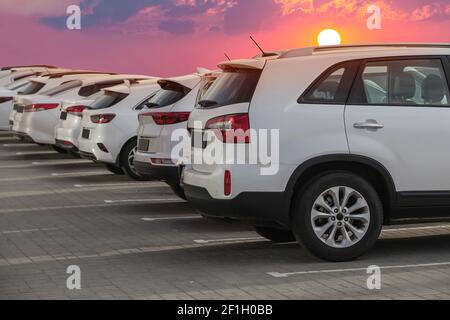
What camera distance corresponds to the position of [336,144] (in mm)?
9578

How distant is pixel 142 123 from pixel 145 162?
2.08 ft

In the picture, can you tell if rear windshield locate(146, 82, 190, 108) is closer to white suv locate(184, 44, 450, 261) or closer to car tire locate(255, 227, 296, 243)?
car tire locate(255, 227, 296, 243)

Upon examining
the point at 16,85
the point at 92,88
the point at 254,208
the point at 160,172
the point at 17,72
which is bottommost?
the point at 254,208

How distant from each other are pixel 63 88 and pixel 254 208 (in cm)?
1363

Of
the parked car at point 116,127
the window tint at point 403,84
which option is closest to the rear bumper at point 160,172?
the parked car at point 116,127

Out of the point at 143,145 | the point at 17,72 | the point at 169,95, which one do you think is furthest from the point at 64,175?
the point at 17,72

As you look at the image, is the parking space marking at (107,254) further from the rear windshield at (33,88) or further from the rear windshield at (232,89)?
the rear windshield at (33,88)

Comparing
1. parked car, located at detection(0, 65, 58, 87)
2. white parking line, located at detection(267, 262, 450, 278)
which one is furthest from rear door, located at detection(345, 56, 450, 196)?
parked car, located at detection(0, 65, 58, 87)

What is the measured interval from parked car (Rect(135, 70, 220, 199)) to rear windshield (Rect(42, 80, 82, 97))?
8.64 metres

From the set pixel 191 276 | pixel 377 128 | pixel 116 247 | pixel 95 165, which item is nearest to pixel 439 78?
pixel 377 128

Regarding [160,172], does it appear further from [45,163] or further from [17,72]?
[17,72]

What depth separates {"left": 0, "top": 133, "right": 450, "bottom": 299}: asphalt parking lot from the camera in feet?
28.2

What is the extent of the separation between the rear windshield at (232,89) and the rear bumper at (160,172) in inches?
106

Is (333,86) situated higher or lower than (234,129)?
higher
